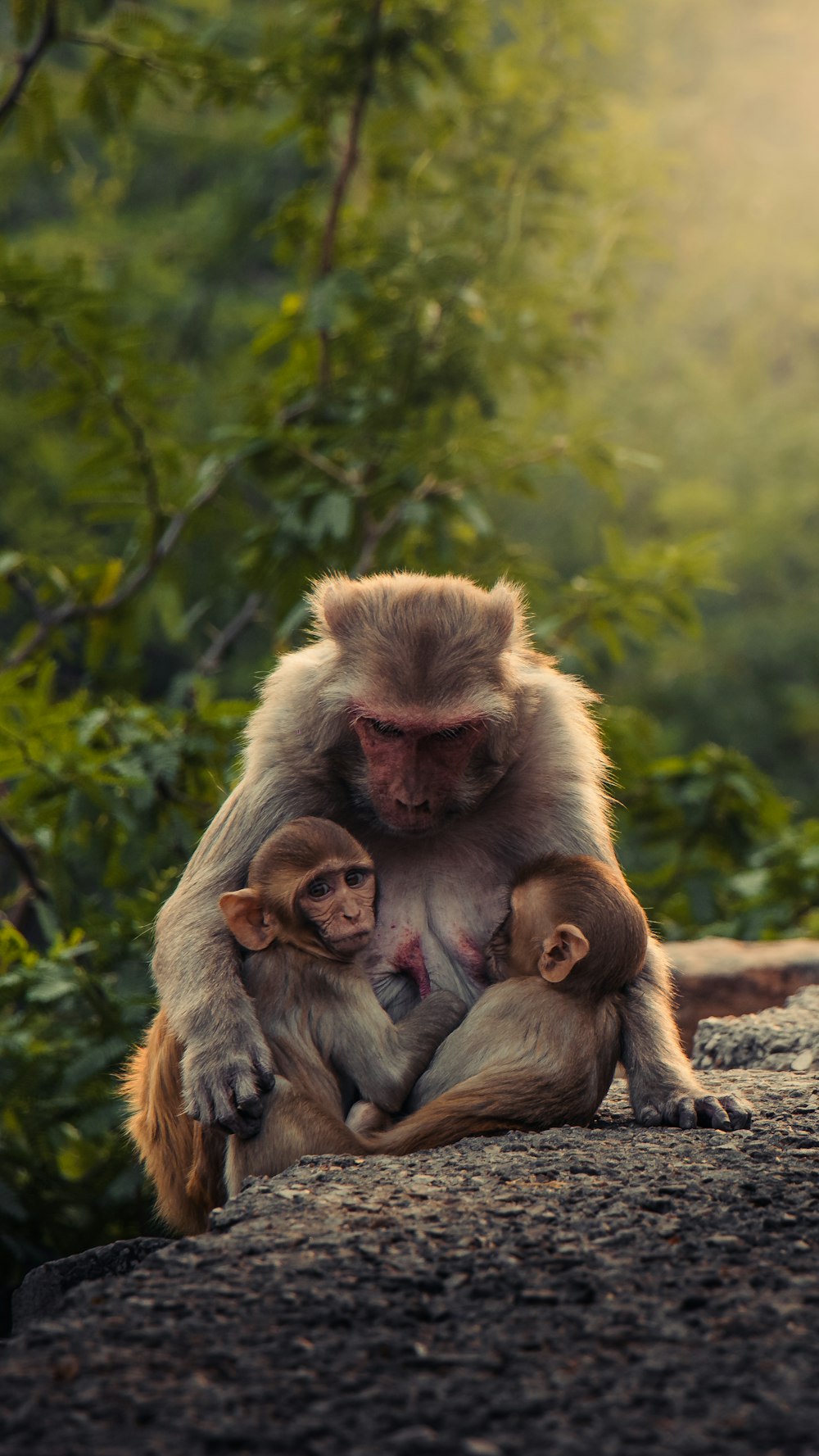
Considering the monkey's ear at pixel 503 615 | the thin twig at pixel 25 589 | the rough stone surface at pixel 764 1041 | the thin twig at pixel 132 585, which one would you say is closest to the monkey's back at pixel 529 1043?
the monkey's ear at pixel 503 615

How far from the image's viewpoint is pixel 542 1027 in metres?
3.16

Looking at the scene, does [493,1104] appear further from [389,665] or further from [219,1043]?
[389,665]

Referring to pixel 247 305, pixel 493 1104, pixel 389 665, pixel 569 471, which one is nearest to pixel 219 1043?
pixel 493 1104

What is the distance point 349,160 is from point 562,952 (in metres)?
4.33

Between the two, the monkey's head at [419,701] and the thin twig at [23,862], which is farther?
the thin twig at [23,862]

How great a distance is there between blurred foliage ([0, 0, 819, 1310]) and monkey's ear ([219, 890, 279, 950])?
1731mm

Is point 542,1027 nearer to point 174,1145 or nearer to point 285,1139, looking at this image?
point 285,1139

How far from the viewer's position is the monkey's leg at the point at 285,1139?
3.02 metres

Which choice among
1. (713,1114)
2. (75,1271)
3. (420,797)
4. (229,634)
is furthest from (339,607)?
(229,634)

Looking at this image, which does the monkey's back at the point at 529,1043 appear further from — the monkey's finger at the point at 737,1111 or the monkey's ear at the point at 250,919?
the monkey's ear at the point at 250,919

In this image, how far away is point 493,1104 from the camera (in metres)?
3.09

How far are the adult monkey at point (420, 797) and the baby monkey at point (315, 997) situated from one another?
3.2 inches

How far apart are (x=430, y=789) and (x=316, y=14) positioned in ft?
15.1

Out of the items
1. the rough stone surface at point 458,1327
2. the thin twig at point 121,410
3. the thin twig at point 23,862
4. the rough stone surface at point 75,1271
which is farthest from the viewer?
the thin twig at point 121,410
